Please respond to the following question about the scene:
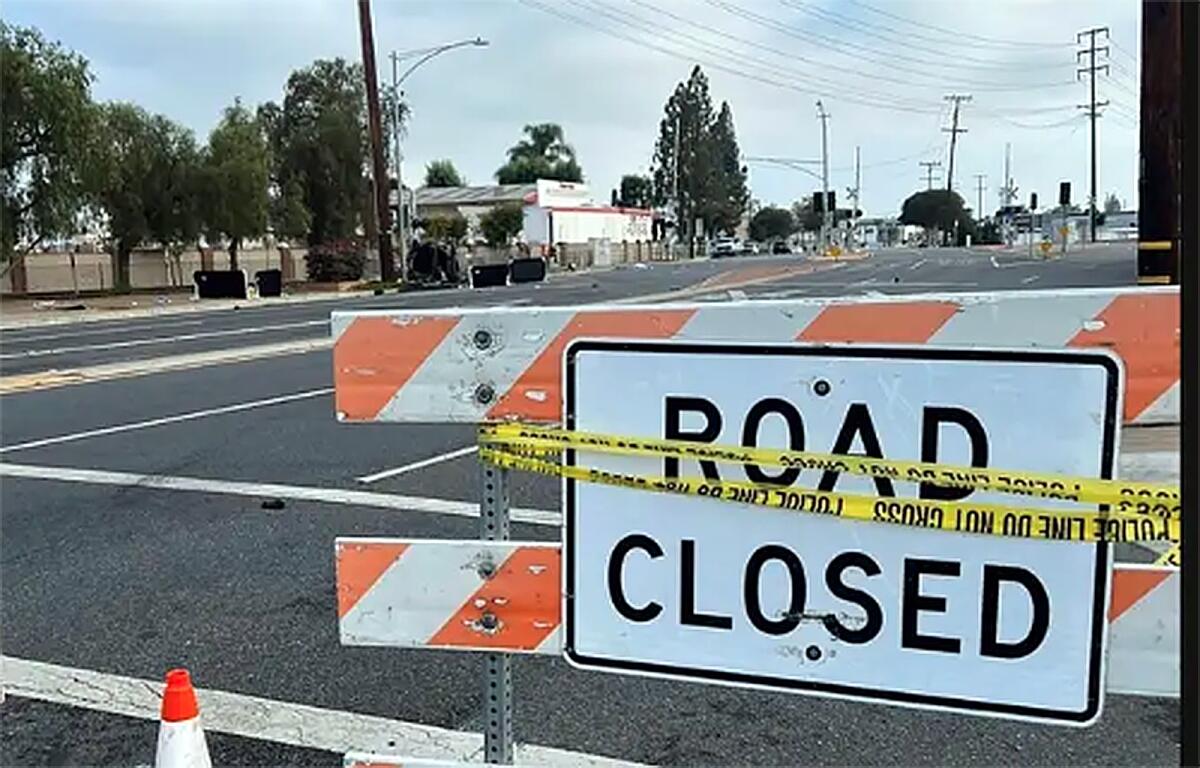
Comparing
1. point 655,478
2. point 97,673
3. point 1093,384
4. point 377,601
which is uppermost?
point 1093,384

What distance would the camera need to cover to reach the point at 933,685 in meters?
2.25

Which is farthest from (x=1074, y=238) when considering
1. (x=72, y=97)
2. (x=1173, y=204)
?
(x=1173, y=204)

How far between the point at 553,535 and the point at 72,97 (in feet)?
108

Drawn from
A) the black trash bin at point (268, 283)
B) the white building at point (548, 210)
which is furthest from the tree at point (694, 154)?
the black trash bin at point (268, 283)

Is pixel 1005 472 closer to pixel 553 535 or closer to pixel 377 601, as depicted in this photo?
pixel 377 601

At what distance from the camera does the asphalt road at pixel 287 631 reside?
3607mm

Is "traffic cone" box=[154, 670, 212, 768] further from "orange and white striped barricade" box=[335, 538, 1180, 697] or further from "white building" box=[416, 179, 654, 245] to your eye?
"white building" box=[416, 179, 654, 245]

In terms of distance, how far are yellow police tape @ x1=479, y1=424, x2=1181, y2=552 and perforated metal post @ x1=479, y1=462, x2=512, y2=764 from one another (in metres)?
0.13

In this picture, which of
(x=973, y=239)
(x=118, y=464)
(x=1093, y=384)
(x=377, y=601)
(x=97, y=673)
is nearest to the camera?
(x=1093, y=384)

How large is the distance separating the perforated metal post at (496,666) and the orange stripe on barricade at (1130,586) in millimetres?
1318

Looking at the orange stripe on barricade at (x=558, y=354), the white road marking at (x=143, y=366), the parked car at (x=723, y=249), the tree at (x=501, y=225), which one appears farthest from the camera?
the parked car at (x=723, y=249)

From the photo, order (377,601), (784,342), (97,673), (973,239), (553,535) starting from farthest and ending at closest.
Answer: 1. (973,239)
2. (553,535)
3. (97,673)
4. (377,601)
5. (784,342)

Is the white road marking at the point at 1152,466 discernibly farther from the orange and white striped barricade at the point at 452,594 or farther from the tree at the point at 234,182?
the tree at the point at 234,182

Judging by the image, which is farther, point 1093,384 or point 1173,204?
point 1173,204
